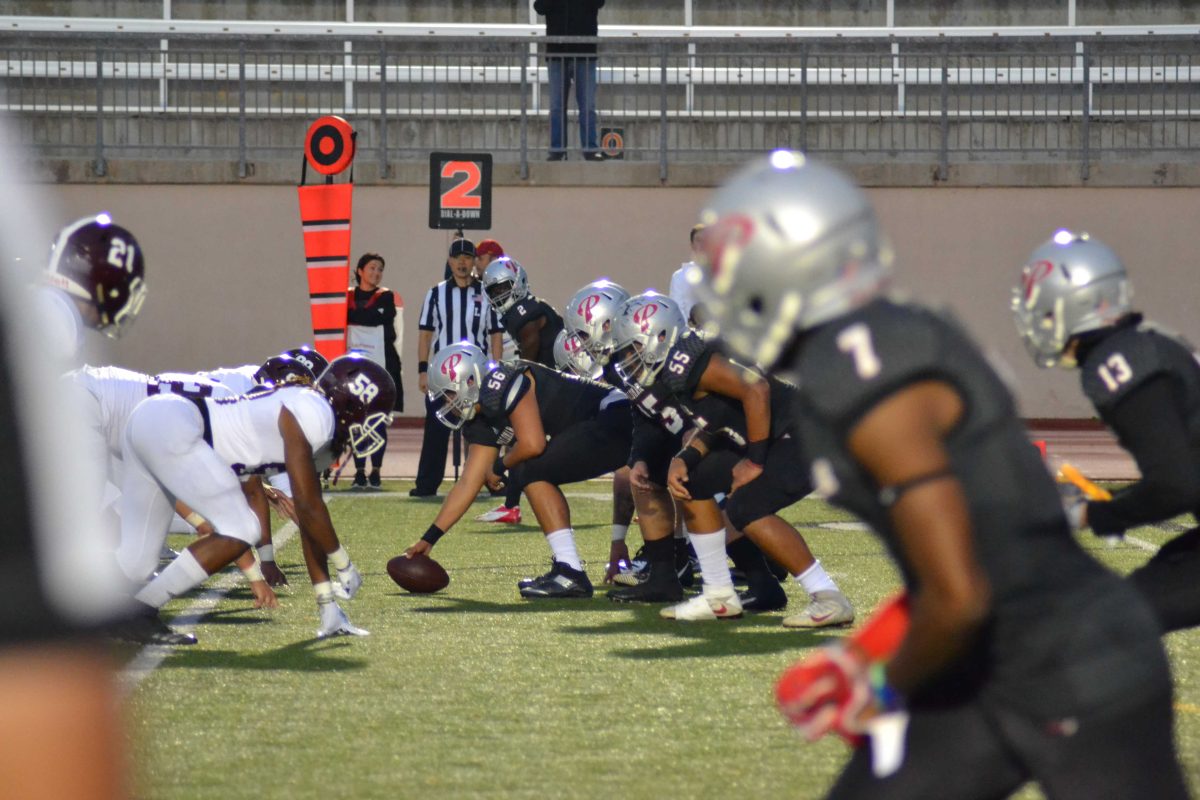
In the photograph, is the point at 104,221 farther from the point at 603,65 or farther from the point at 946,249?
the point at 946,249

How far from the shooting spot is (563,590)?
28.4ft

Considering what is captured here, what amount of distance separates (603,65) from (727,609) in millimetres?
11884

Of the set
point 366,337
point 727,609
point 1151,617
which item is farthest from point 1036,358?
point 366,337

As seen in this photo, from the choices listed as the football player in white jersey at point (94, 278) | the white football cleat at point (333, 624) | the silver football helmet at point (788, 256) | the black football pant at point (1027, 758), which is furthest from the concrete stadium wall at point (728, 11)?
the black football pant at point (1027, 758)

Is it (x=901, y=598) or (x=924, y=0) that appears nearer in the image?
(x=901, y=598)

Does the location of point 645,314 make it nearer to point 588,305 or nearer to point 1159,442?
point 588,305

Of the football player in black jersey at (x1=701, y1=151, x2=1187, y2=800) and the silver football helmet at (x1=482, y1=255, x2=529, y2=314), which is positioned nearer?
the football player in black jersey at (x1=701, y1=151, x2=1187, y2=800)

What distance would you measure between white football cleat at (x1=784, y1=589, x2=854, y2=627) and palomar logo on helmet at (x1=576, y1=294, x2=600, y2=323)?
1.90m

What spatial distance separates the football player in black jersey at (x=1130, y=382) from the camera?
13.0 feet

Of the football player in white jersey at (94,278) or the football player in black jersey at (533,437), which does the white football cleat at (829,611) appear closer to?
the football player in black jersey at (533,437)

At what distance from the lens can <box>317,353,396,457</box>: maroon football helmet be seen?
276 inches

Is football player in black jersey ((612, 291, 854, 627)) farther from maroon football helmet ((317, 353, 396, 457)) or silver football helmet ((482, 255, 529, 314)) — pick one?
silver football helmet ((482, 255, 529, 314))

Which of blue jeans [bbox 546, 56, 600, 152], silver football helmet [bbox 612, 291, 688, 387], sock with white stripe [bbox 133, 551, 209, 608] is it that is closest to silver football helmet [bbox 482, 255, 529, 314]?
silver football helmet [bbox 612, 291, 688, 387]

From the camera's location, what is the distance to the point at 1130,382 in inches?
155
